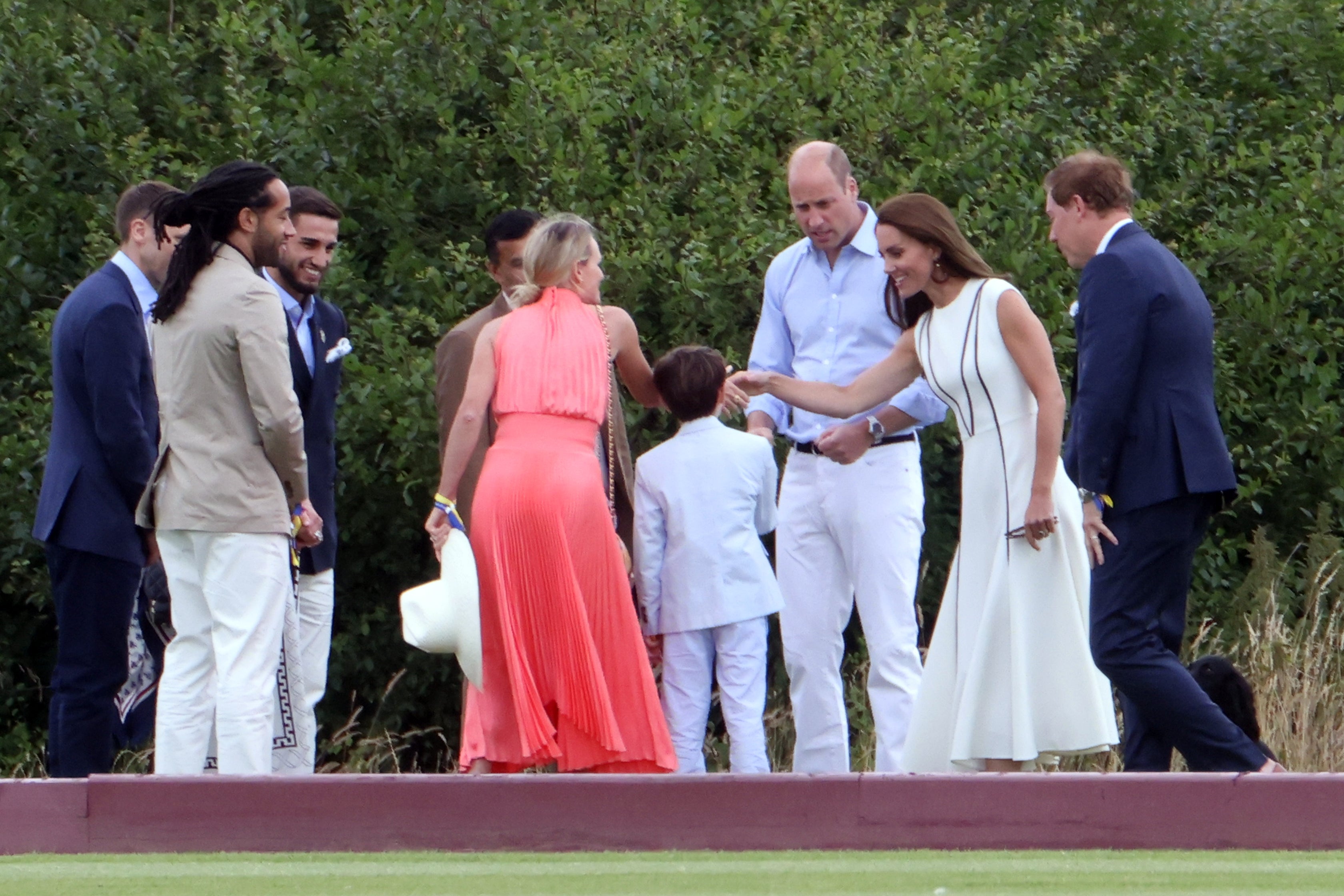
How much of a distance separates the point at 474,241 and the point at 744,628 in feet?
9.91

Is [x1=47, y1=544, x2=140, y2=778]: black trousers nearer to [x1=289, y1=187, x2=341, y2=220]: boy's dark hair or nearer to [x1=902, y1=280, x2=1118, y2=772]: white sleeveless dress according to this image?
[x1=289, y1=187, x2=341, y2=220]: boy's dark hair

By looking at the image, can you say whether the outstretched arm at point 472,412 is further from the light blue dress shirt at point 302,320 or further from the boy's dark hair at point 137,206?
the boy's dark hair at point 137,206

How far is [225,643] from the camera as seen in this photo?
6309mm

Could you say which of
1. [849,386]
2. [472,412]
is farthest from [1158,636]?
[472,412]

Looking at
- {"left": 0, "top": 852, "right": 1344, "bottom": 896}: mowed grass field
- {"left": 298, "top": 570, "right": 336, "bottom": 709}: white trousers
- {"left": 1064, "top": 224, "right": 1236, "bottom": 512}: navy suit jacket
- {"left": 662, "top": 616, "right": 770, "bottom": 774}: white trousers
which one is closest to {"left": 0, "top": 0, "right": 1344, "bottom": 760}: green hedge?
{"left": 298, "top": 570, "right": 336, "bottom": 709}: white trousers

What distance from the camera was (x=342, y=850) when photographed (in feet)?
17.8

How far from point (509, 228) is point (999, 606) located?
2.54m

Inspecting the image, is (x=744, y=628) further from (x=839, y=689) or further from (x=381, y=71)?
(x=381, y=71)

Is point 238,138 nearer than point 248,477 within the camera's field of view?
No

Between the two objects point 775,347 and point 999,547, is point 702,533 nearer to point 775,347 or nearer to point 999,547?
point 775,347

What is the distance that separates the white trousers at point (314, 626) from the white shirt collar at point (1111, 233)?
2.94m

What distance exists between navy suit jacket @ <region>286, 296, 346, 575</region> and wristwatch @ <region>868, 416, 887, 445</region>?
1894mm

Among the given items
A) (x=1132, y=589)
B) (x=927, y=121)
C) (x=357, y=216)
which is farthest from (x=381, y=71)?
(x=1132, y=589)

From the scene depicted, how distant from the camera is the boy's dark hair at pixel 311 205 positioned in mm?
7438
